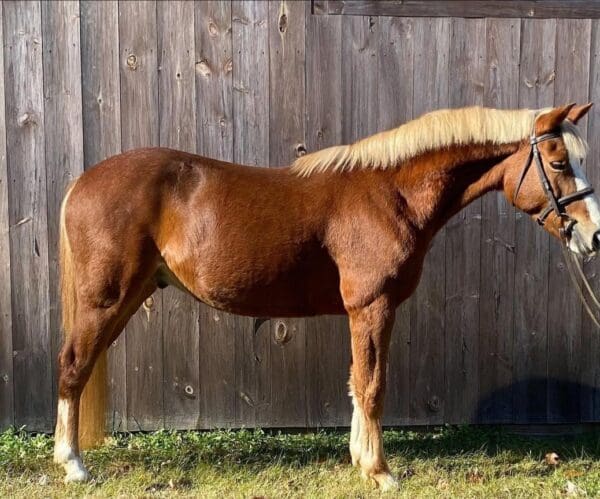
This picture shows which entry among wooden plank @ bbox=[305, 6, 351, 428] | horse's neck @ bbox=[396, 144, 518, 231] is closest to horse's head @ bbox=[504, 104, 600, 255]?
horse's neck @ bbox=[396, 144, 518, 231]

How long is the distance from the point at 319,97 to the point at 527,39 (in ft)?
4.44

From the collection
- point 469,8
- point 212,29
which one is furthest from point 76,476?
point 469,8

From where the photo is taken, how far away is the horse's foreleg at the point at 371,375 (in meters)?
3.26

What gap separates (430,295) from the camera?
13.8 feet

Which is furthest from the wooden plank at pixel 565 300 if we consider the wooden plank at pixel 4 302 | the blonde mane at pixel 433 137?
the wooden plank at pixel 4 302

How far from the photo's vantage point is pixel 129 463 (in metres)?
3.73

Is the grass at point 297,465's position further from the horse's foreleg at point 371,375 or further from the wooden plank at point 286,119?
the wooden plank at point 286,119

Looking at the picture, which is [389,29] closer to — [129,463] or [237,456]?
[237,456]

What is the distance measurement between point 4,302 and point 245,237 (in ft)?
5.73

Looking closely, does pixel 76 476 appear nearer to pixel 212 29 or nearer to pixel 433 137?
pixel 433 137

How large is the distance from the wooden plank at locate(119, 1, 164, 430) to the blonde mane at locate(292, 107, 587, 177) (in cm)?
113

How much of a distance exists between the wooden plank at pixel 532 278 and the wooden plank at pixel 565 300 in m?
0.05

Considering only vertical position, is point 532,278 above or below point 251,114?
below

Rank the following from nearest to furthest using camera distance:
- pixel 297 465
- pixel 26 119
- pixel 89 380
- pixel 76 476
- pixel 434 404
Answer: pixel 76 476 → pixel 89 380 → pixel 297 465 → pixel 26 119 → pixel 434 404
